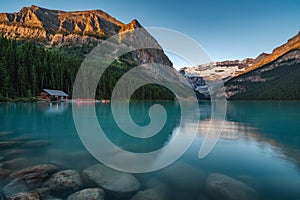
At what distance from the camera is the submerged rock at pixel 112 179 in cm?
852

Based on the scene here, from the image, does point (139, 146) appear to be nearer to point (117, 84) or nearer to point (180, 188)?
point (180, 188)

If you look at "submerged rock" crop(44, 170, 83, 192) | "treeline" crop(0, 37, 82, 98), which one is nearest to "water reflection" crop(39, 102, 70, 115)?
"treeline" crop(0, 37, 82, 98)

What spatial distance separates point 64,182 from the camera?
27.8ft

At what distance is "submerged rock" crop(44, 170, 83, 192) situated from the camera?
816cm

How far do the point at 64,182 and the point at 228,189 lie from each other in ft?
22.9

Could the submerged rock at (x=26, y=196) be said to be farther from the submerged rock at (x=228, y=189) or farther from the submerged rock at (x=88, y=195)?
the submerged rock at (x=228, y=189)

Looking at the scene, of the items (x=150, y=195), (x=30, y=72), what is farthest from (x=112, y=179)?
(x=30, y=72)

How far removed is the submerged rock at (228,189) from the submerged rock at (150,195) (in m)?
2.02

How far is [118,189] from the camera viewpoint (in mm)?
8367

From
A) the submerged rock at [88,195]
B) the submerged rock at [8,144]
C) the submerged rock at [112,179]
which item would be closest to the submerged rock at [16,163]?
the submerged rock at [112,179]

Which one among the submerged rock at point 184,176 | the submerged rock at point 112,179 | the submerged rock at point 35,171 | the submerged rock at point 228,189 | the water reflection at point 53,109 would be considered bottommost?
the submerged rock at point 184,176

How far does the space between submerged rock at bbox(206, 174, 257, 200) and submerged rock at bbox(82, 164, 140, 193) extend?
3.29m

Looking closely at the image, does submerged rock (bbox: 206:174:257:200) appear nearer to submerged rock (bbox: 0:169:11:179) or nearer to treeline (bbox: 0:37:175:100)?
submerged rock (bbox: 0:169:11:179)

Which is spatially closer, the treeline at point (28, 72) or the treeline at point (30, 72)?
the treeline at point (28, 72)
